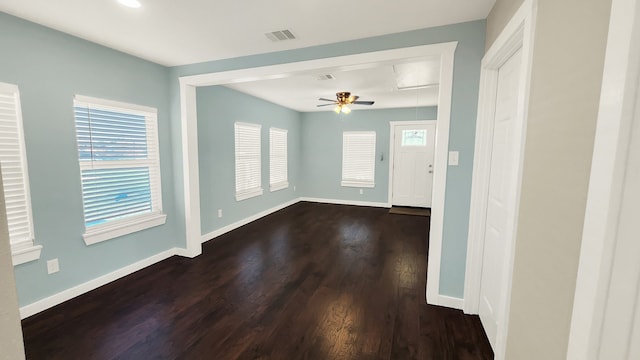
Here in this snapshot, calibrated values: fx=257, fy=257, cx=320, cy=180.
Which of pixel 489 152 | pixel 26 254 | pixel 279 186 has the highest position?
pixel 489 152

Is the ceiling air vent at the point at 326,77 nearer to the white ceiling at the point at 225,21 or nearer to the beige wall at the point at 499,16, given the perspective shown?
the white ceiling at the point at 225,21

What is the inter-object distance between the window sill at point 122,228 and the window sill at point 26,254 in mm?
350

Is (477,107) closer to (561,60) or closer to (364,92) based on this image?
(561,60)

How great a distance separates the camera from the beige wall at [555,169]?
846 millimetres

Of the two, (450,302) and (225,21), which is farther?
(450,302)

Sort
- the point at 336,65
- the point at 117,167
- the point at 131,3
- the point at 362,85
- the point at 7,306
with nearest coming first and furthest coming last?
1. the point at 7,306
2. the point at 131,3
3. the point at 336,65
4. the point at 117,167
5. the point at 362,85

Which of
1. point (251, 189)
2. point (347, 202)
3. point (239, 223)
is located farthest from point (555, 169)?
point (347, 202)

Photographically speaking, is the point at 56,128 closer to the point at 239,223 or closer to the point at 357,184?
the point at 239,223

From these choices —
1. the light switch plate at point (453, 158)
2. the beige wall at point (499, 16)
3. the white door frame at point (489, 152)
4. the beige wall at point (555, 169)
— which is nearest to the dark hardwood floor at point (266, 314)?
the white door frame at point (489, 152)

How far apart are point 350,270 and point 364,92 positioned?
3.08 metres

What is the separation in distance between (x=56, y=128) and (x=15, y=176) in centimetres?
51

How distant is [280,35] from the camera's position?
7.85 ft

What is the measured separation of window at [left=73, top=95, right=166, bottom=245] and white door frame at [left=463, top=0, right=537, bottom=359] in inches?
140

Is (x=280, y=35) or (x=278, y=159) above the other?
(x=280, y=35)
